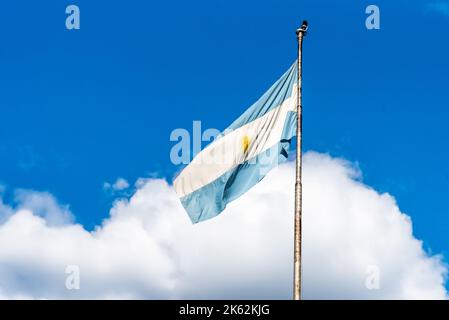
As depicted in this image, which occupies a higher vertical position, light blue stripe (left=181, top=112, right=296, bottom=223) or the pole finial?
the pole finial

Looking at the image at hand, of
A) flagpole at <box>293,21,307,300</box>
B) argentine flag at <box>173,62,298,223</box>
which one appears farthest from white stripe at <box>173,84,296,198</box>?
flagpole at <box>293,21,307,300</box>

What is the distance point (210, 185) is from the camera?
98.8 ft

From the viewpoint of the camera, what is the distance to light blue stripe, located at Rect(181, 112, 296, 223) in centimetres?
2955

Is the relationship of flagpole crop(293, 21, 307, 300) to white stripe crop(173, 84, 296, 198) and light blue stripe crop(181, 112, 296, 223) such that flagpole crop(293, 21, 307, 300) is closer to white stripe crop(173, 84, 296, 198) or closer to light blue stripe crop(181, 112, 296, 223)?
white stripe crop(173, 84, 296, 198)

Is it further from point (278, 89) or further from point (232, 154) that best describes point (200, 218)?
point (278, 89)

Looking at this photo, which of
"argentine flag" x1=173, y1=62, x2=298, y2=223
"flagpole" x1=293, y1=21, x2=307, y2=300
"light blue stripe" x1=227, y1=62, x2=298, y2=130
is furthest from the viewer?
"light blue stripe" x1=227, y1=62, x2=298, y2=130

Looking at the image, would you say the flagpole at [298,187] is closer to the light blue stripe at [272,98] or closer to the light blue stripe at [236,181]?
the light blue stripe at [272,98]

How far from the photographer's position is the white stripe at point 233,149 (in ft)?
98.5

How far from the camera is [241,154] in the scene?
30172 millimetres

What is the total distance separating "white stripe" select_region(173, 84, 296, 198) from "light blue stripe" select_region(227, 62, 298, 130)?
0.16m
